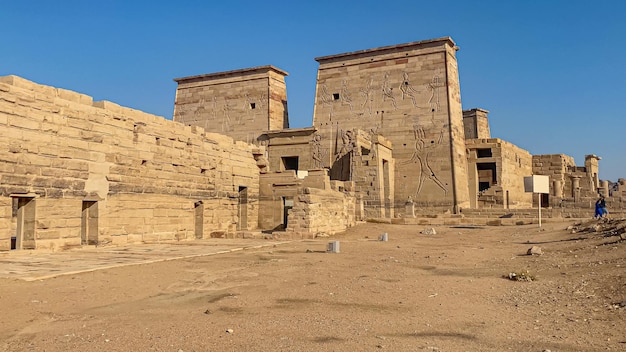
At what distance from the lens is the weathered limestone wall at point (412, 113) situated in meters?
24.8

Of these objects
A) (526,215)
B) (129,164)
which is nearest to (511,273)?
(129,164)

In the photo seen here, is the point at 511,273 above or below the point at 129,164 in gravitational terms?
below

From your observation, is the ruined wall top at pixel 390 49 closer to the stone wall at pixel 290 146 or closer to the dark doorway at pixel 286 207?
the stone wall at pixel 290 146

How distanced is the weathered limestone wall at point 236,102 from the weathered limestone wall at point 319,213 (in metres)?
13.3

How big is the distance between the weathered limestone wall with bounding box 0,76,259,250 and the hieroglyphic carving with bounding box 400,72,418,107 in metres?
12.4

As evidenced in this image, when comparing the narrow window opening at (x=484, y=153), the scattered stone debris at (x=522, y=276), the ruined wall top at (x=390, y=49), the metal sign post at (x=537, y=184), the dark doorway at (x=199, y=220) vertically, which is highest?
the ruined wall top at (x=390, y=49)

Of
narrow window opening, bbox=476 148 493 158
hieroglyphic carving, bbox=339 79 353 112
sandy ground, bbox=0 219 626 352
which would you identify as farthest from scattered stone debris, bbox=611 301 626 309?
narrow window opening, bbox=476 148 493 158

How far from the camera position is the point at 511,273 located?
7148mm

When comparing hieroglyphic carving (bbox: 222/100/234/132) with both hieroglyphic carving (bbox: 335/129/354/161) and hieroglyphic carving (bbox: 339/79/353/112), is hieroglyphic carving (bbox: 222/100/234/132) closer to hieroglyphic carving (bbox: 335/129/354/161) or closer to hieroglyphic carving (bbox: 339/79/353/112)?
hieroglyphic carving (bbox: 339/79/353/112)

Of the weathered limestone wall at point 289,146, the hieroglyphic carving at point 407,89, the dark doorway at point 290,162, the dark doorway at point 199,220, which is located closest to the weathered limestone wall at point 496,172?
the hieroglyphic carving at point 407,89

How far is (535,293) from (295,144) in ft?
68.4

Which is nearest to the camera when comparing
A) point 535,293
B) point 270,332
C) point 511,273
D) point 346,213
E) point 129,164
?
point 270,332

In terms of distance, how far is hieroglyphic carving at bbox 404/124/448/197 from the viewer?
81.5 ft

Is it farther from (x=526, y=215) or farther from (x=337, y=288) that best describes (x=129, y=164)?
(x=526, y=215)
